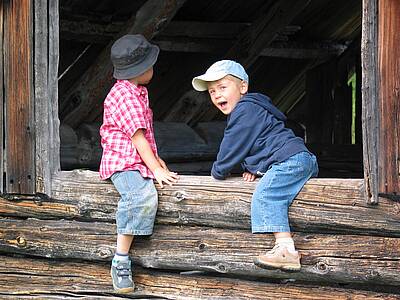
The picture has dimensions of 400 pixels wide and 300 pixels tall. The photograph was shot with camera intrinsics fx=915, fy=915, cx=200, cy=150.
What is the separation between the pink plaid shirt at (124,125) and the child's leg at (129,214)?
0.22 feet

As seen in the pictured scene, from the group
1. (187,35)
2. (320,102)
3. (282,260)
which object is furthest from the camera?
(320,102)

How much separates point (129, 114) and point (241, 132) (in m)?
Answer: 0.70

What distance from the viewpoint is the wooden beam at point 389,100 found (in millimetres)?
4199

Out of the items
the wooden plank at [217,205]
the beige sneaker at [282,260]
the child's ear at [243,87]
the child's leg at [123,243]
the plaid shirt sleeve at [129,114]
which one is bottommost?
the beige sneaker at [282,260]

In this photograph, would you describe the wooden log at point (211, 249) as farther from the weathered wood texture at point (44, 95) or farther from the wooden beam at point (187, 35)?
the wooden beam at point (187, 35)

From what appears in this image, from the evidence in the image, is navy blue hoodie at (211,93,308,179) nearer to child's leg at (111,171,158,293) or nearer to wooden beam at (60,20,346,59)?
child's leg at (111,171,158,293)

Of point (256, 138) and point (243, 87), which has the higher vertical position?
point (243, 87)

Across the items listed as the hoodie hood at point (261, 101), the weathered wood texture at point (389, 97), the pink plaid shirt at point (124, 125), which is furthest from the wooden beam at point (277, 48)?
the weathered wood texture at point (389, 97)

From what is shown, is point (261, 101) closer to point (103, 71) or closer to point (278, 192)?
point (278, 192)

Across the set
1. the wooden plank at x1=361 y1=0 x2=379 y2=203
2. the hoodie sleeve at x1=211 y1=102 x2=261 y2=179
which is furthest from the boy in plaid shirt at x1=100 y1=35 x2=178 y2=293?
the wooden plank at x1=361 y1=0 x2=379 y2=203

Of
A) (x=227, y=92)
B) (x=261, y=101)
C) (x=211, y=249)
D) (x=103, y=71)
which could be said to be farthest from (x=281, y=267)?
(x=103, y=71)

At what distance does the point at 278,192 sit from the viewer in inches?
178

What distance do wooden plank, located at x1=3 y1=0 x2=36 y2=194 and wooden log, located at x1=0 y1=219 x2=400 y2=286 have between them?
0.33 metres

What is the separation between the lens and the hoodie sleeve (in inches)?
181
